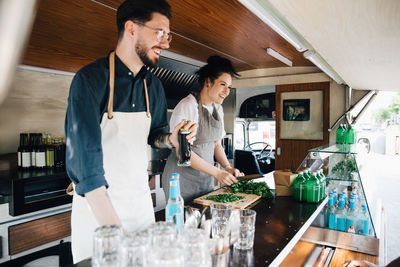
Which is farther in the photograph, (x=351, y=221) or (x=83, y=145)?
(x=351, y=221)

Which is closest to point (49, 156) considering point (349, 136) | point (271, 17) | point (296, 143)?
point (271, 17)

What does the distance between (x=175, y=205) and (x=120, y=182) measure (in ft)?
1.18

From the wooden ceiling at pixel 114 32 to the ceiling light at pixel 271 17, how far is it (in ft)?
1.55

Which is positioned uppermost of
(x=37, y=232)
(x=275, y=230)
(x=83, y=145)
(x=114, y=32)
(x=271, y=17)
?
(x=114, y=32)

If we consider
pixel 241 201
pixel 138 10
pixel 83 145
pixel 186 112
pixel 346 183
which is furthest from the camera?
pixel 186 112

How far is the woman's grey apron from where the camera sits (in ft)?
7.89

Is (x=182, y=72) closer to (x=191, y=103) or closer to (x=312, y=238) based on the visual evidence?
(x=191, y=103)

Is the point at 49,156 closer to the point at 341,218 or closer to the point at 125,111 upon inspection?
the point at 125,111

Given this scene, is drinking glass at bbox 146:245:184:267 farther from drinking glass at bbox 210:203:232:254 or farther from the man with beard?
the man with beard

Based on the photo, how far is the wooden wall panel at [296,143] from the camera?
15.3 feet

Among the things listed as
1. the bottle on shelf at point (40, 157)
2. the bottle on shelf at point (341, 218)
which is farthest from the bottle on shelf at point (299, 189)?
the bottle on shelf at point (40, 157)

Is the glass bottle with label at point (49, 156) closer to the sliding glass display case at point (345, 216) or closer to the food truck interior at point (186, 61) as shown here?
the food truck interior at point (186, 61)

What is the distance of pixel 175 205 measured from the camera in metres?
1.21

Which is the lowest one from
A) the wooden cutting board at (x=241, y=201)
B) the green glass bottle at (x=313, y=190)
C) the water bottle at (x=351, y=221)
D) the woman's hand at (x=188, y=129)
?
the water bottle at (x=351, y=221)
